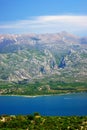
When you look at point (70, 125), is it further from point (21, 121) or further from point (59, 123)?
point (21, 121)

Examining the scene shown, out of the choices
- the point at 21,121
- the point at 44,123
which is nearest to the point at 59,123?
the point at 44,123

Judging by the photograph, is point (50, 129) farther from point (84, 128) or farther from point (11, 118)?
point (11, 118)

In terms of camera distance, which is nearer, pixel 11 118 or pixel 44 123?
pixel 44 123

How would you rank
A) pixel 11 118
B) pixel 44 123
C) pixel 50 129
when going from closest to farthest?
pixel 50 129 → pixel 44 123 → pixel 11 118

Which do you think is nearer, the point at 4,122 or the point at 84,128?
the point at 84,128

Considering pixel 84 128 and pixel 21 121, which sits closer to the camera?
pixel 84 128

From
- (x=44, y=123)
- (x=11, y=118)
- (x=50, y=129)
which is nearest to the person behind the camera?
(x=50, y=129)

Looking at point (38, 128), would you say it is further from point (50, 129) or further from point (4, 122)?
point (4, 122)
